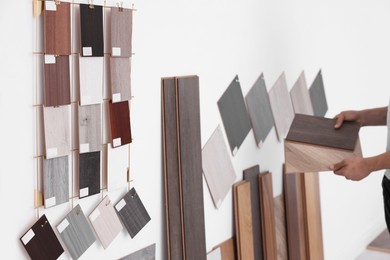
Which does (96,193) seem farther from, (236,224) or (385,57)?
(385,57)

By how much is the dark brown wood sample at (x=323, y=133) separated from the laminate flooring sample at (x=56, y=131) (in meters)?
1.21

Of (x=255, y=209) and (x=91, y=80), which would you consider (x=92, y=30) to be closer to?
(x=91, y=80)

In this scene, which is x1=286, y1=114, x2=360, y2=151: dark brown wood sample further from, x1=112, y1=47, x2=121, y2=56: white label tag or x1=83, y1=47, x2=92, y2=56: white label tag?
x1=83, y1=47, x2=92, y2=56: white label tag

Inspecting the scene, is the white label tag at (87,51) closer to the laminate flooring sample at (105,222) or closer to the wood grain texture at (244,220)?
the laminate flooring sample at (105,222)

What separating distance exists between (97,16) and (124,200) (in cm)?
71

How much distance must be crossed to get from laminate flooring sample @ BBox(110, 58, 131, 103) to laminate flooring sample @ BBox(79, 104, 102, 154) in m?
0.10

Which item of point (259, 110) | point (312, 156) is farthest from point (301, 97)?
point (312, 156)

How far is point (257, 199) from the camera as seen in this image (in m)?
3.07

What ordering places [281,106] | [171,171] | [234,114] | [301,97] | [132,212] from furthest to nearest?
[301,97] < [281,106] < [234,114] < [171,171] < [132,212]

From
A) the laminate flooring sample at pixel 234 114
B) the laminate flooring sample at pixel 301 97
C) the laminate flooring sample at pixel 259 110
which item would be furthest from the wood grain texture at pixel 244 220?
the laminate flooring sample at pixel 301 97

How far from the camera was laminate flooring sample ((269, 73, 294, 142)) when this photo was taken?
325cm

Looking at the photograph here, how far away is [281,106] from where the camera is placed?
3.33m

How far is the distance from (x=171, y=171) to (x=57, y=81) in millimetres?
737

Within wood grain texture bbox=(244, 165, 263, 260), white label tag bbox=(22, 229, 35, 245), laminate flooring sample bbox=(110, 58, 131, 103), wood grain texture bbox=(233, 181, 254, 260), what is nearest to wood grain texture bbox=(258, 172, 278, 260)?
wood grain texture bbox=(244, 165, 263, 260)
